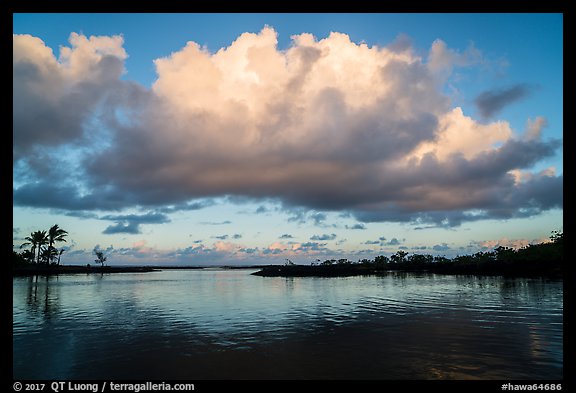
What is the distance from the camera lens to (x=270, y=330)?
29641 millimetres

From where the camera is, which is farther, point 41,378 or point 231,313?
point 231,313

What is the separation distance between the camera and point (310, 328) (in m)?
30.3

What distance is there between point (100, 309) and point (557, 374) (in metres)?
45.5

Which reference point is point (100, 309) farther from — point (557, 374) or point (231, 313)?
point (557, 374)

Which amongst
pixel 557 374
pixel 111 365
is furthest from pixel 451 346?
pixel 111 365

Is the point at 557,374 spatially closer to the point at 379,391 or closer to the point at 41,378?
the point at 379,391

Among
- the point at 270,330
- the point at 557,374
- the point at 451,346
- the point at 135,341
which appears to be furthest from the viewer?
the point at 270,330

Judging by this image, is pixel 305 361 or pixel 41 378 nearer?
pixel 41 378

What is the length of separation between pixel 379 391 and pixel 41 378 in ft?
60.5

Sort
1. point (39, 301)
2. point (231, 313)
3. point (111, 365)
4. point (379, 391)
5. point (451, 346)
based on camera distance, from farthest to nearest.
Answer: point (39, 301) → point (231, 313) → point (451, 346) → point (111, 365) → point (379, 391)
